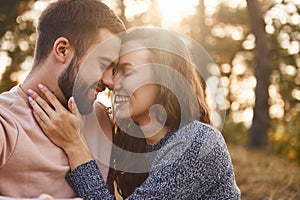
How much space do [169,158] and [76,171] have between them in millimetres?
392

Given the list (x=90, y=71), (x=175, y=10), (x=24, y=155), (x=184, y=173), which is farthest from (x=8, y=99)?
(x=175, y=10)

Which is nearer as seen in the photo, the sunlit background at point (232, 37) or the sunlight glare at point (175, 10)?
the sunlit background at point (232, 37)

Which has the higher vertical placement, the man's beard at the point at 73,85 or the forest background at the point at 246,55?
the man's beard at the point at 73,85

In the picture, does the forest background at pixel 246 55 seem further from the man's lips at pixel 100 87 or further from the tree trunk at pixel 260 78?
the man's lips at pixel 100 87

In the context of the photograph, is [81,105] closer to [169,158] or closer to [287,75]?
[169,158]


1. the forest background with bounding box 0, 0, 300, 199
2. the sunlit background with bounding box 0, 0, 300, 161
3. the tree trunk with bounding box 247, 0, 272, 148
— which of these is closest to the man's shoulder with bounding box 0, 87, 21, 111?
the forest background with bounding box 0, 0, 300, 199

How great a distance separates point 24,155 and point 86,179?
1.05 feet

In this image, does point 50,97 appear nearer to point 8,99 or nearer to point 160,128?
point 8,99

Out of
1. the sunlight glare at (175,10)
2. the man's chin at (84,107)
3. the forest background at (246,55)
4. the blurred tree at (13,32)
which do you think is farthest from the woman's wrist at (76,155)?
the sunlight glare at (175,10)

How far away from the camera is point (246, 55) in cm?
1529

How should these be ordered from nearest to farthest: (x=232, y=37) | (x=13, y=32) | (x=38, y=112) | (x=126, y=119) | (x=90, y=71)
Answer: (x=38, y=112) < (x=90, y=71) < (x=126, y=119) < (x=13, y=32) < (x=232, y=37)

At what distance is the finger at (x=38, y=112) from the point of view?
7.62ft

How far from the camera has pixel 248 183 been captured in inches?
244

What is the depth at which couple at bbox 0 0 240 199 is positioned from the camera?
89.9 inches
